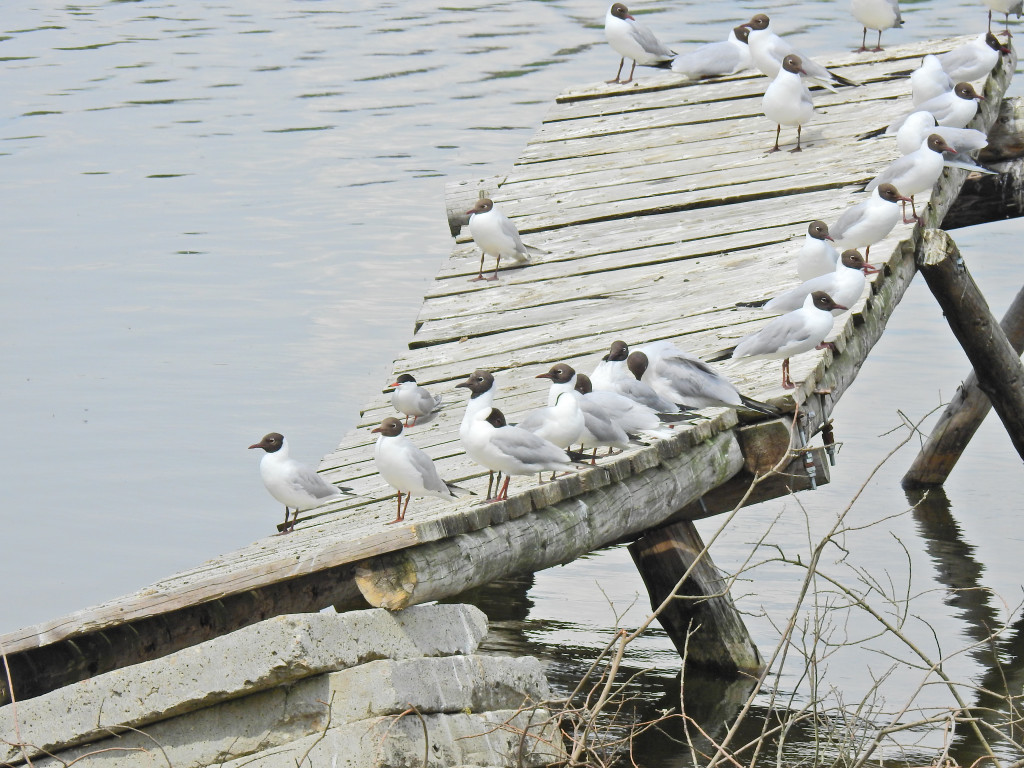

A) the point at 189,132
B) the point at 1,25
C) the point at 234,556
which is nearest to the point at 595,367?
the point at 234,556

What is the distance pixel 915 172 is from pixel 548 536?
328 cm

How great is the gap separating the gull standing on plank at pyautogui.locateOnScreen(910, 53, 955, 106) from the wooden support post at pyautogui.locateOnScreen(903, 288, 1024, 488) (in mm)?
1978

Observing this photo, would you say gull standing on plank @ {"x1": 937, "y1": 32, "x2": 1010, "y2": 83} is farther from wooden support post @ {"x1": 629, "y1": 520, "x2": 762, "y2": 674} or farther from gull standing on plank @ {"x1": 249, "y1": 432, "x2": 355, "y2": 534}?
gull standing on plank @ {"x1": 249, "y1": 432, "x2": 355, "y2": 534}

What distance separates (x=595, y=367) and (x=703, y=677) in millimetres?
1598

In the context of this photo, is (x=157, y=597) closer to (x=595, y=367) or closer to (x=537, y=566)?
(x=537, y=566)

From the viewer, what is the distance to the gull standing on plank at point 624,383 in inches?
222

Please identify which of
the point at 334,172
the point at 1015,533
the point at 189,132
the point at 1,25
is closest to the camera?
the point at 1015,533

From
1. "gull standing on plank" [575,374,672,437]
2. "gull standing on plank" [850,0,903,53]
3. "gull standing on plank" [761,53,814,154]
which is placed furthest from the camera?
"gull standing on plank" [850,0,903,53]

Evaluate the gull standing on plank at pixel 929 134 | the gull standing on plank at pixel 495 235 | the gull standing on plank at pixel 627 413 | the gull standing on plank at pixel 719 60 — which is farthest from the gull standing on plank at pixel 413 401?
the gull standing on plank at pixel 719 60

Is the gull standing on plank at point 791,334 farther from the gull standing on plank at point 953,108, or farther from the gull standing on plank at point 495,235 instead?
the gull standing on plank at point 953,108

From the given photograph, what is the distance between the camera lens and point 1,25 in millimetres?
25672

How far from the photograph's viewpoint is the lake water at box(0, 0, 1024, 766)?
933cm

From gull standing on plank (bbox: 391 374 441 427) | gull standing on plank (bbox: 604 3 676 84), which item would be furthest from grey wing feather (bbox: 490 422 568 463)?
gull standing on plank (bbox: 604 3 676 84)

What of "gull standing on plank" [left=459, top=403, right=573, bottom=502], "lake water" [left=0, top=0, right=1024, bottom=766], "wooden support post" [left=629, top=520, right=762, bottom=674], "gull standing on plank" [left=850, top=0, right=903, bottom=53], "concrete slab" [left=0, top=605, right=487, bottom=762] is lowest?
"lake water" [left=0, top=0, right=1024, bottom=766]
